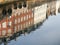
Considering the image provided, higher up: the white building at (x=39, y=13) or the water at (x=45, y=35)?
the white building at (x=39, y=13)

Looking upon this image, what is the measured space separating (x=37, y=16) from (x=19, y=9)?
13 centimetres

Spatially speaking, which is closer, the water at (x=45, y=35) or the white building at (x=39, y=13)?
the water at (x=45, y=35)

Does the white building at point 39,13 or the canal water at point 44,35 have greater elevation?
the white building at point 39,13

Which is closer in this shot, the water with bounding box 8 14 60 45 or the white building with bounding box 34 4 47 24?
the water with bounding box 8 14 60 45

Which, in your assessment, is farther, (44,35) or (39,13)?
(39,13)

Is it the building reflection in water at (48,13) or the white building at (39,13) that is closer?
the building reflection in water at (48,13)

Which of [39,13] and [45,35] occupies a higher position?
[39,13]

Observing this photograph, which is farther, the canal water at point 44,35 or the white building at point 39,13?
the white building at point 39,13

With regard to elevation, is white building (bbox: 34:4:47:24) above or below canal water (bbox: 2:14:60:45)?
above

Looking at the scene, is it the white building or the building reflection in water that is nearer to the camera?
the building reflection in water

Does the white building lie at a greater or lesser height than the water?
greater

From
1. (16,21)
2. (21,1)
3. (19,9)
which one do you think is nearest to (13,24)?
(16,21)

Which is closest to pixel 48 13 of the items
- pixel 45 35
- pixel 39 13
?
pixel 39 13

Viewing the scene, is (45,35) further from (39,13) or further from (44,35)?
(39,13)
